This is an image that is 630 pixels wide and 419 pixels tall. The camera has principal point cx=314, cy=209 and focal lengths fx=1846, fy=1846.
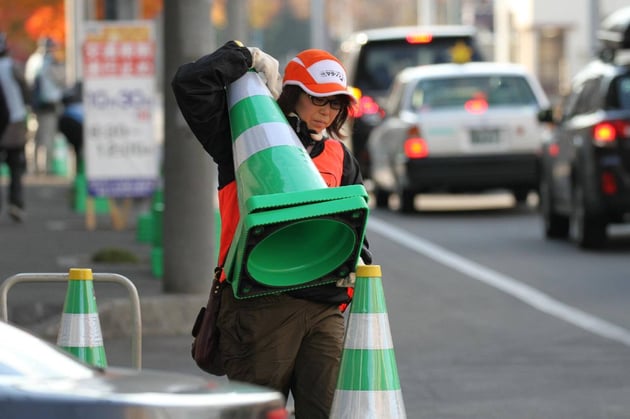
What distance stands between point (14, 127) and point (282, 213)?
14.5 meters

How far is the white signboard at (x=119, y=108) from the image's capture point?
57.8 feet

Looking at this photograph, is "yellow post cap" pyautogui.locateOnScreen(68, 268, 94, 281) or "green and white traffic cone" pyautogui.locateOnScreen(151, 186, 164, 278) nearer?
"yellow post cap" pyautogui.locateOnScreen(68, 268, 94, 281)

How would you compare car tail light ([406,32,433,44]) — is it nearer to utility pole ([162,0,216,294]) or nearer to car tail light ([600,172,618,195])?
car tail light ([600,172,618,195])

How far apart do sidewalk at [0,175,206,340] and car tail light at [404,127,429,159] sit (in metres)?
3.30

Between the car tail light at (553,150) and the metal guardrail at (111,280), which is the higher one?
the metal guardrail at (111,280)

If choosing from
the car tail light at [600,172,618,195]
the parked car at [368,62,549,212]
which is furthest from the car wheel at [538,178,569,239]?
the parked car at [368,62,549,212]

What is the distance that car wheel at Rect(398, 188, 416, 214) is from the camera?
864 inches

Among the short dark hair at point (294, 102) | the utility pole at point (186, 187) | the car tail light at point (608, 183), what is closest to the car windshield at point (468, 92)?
the car tail light at point (608, 183)

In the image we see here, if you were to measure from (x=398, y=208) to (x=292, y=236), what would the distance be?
17758 mm

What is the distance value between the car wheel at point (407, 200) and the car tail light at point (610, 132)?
5.35 meters

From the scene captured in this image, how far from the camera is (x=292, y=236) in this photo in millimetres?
5418

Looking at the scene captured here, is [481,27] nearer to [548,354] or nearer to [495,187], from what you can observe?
[495,187]

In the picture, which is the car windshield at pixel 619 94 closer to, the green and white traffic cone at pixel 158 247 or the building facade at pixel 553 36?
the green and white traffic cone at pixel 158 247

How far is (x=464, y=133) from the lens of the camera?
2148cm
